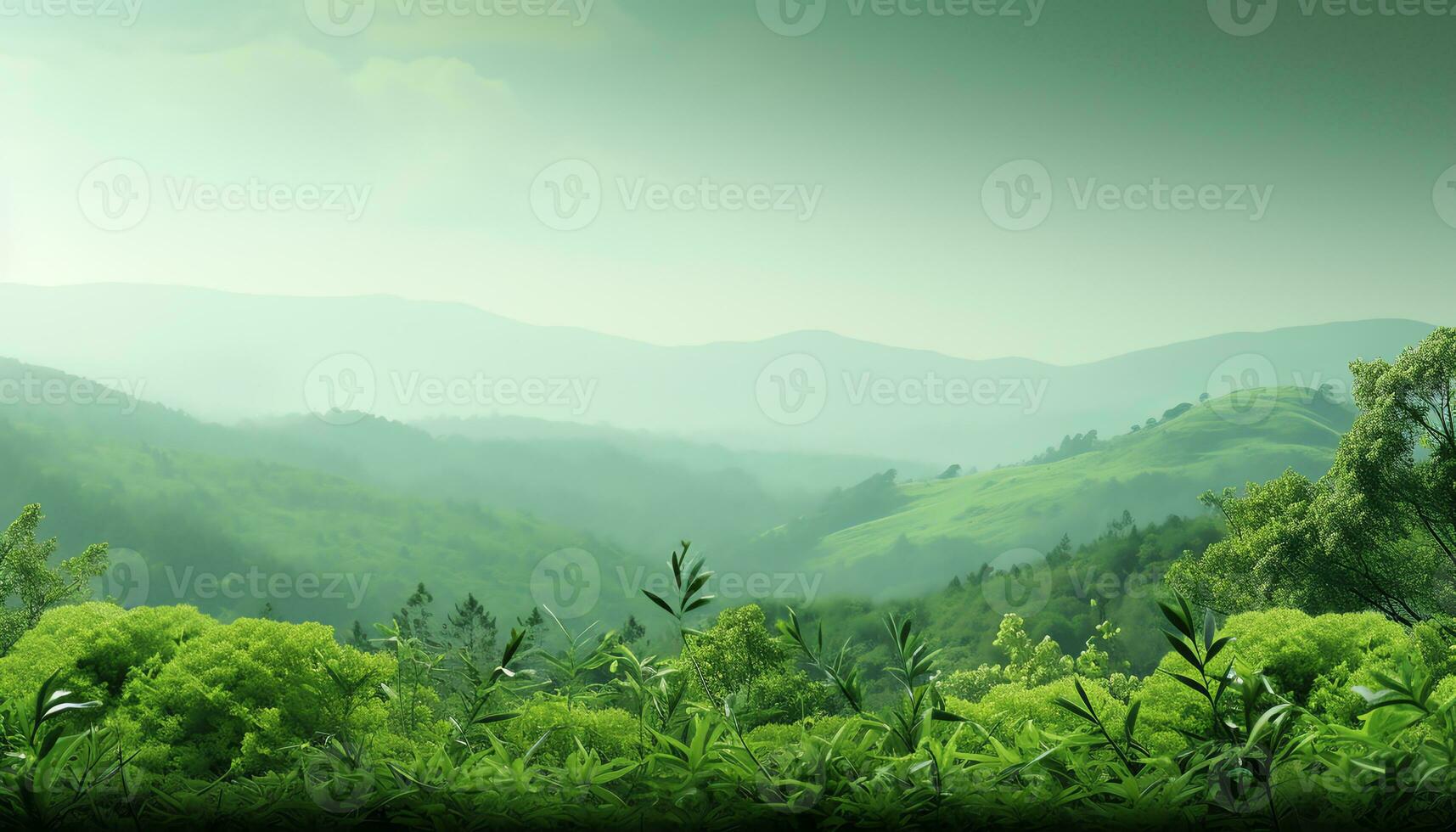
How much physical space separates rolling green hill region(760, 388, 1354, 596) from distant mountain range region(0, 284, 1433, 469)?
121 cm

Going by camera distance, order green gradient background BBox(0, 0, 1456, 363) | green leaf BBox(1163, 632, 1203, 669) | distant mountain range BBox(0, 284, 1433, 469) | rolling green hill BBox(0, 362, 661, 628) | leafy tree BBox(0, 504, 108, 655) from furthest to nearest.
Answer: rolling green hill BBox(0, 362, 661, 628) < distant mountain range BBox(0, 284, 1433, 469) < green gradient background BBox(0, 0, 1456, 363) < leafy tree BBox(0, 504, 108, 655) < green leaf BBox(1163, 632, 1203, 669)

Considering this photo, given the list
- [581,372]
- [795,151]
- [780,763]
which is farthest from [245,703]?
[581,372]

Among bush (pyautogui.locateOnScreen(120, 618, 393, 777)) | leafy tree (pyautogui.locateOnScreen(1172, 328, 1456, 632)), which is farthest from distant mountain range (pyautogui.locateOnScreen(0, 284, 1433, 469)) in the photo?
bush (pyautogui.locateOnScreen(120, 618, 393, 777))

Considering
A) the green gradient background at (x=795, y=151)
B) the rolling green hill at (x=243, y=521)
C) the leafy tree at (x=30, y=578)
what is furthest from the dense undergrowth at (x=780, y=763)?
the rolling green hill at (x=243, y=521)

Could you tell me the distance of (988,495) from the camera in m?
25.2

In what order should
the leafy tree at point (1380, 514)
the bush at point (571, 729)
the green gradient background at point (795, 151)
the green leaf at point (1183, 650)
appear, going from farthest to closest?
the green gradient background at point (795, 151) < the leafy tree at point (1380, 514) < the bush at point (571, 729) < the green leaf at point (1183, 650)

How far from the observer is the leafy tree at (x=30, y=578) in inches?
168

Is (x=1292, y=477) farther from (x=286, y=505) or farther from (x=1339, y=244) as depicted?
(x=286, y=505)

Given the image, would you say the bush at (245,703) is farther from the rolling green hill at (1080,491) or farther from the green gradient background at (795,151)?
the rolling green hill at (1080,491)

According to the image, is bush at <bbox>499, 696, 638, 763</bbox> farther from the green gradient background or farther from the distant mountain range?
the distant mountain range

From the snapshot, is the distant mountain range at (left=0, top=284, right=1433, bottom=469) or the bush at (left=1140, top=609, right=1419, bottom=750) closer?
the bush at (left=1140, top=609, right=1419, bottom=750)

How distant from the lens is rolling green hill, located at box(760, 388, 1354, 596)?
2233cm

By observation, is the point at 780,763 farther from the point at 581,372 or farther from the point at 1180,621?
the point at 581,372

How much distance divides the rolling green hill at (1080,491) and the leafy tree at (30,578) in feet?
65.9
